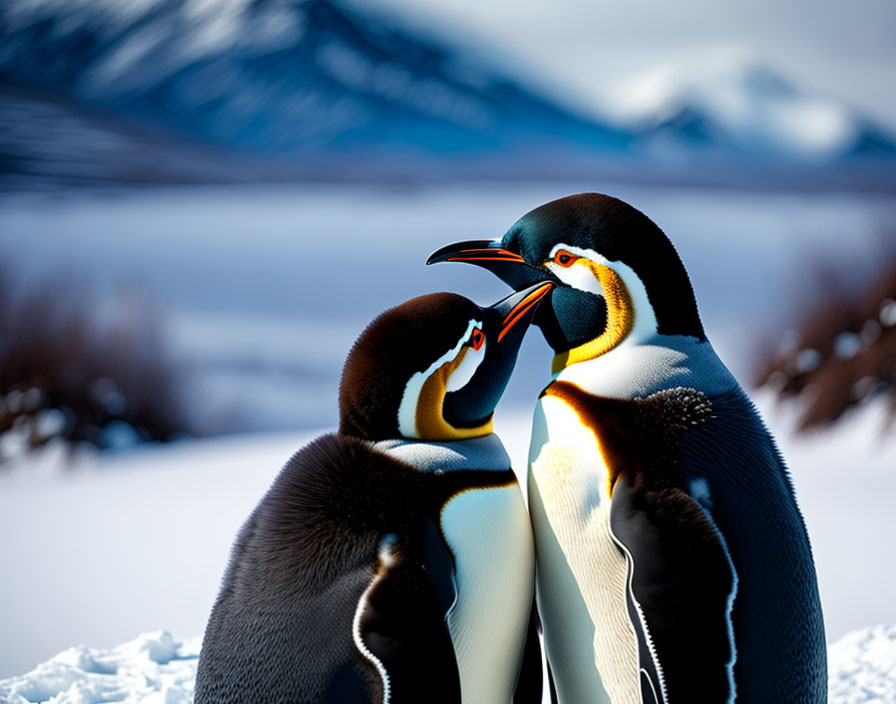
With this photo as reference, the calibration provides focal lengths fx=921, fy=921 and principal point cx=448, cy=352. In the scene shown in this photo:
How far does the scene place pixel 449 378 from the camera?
1.40 metres

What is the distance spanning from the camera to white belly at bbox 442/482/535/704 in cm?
131

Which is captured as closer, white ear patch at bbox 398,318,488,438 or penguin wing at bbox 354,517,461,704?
penguin wing at bbox 354,517,461,704

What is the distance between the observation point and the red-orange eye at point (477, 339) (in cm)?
142

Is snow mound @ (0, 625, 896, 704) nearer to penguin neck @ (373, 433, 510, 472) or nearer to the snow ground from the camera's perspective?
the snow ground

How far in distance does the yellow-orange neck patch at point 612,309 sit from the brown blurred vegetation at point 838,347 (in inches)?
177

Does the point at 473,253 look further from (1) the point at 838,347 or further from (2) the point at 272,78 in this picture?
(2) the point at 272,78

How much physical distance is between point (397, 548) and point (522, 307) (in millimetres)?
491

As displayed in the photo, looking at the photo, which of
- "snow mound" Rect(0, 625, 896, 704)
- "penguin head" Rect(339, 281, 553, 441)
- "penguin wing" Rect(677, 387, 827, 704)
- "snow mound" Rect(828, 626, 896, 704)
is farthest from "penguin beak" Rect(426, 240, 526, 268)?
"snow mound" Rect(828, 626, 896, 704)

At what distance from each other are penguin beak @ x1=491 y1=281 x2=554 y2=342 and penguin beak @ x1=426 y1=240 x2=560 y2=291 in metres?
0.06

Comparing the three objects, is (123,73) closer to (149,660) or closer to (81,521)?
(81,521)

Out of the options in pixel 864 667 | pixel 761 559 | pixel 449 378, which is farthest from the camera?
pixel 864 667

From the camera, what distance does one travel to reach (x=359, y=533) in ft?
4.11

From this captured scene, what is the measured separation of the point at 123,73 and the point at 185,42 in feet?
7.59

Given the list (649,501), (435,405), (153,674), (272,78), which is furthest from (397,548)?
(272,78)
